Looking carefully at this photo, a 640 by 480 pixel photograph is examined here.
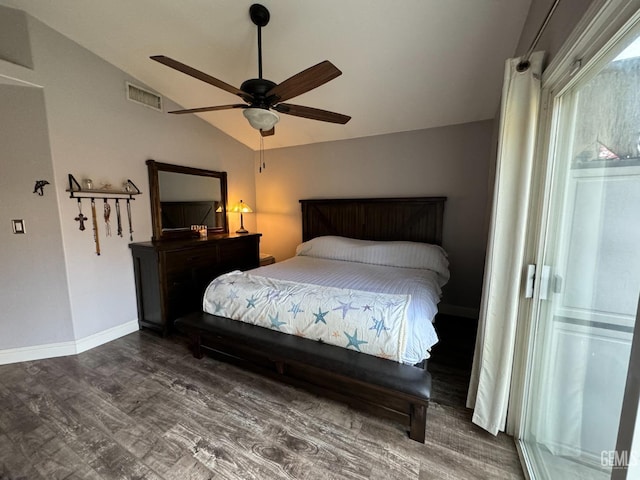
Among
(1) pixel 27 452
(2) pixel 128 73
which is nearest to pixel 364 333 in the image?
(1) pixel 27 452

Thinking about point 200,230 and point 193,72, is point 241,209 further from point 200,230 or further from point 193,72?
point 193,72

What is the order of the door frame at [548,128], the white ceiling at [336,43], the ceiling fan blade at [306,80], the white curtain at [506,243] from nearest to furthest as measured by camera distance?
the door frame at [548,128]
the white curtain at [506,243]
the ceiling fan blade at [306,80]
the white ceiling at [336,43]

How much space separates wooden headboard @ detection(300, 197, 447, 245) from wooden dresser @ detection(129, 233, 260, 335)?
1446mm

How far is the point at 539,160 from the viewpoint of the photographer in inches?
55.0

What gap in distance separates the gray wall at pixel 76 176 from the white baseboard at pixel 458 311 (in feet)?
12.4

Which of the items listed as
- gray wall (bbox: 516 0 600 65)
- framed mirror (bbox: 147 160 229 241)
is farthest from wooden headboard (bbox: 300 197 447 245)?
gray wall (bbox: 516 0 600 65)

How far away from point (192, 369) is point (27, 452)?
95 cm

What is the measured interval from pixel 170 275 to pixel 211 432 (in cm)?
170

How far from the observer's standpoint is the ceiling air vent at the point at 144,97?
280 cm

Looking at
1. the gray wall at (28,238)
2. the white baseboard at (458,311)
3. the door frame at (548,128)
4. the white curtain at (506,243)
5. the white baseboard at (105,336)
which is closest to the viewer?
the door frame at (548,128)

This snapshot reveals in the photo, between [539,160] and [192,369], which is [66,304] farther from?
[539,160]

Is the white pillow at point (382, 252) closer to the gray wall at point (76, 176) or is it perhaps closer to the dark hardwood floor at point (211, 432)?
the dark hardwood floor at point (211, 432)

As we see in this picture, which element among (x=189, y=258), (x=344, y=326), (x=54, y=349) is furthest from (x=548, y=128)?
(x=54, y=349)

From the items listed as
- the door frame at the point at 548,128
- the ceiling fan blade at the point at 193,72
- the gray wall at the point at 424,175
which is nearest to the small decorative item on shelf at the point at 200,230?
the gray wall at the point at 424,175
